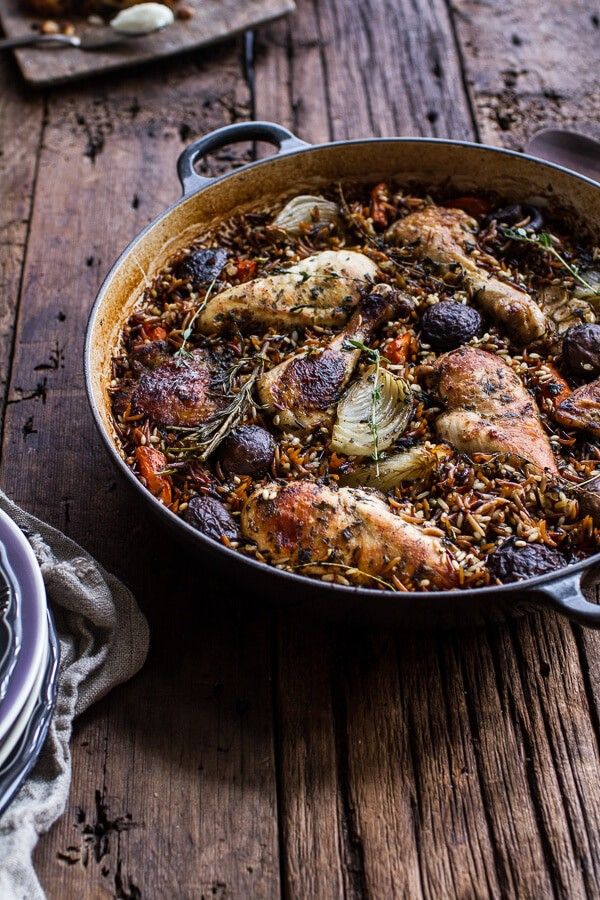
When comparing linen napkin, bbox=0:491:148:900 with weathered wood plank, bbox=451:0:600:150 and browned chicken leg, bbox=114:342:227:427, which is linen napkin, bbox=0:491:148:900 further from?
weathered wood plank, bbox=451:0:600:150

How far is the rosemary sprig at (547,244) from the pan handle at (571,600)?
142 cm

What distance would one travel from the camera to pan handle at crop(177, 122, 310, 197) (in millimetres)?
3852

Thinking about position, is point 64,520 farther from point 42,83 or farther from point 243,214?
point 42,83

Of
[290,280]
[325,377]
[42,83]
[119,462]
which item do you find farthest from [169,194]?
[119,462]

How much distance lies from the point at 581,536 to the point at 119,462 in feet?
4.89

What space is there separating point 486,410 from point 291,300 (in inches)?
34.0

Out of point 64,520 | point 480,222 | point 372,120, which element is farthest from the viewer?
point 372,120

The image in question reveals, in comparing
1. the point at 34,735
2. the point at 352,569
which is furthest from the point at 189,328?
the point at 34,735

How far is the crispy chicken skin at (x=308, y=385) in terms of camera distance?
3.30m

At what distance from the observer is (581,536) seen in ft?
10.0

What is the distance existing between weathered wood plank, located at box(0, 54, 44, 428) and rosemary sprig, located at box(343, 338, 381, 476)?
5.12ft

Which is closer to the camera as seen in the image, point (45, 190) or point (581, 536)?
point (581, 536)

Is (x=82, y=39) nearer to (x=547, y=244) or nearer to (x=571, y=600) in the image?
(x=547, y=244)

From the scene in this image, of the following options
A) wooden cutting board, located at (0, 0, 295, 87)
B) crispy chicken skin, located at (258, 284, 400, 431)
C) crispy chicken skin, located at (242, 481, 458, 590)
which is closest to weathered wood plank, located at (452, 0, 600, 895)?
crispy chicken skin, located at (242, 481, 458, 590)
